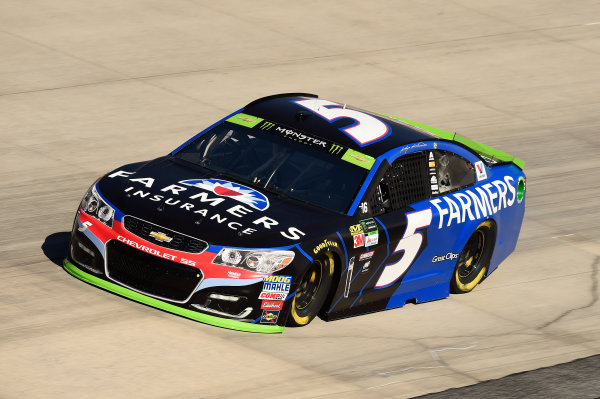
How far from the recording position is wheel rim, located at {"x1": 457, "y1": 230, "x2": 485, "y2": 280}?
1038cm

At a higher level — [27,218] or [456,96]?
[456,96]

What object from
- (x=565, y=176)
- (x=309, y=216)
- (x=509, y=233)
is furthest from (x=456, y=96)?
(x=309, y=216)

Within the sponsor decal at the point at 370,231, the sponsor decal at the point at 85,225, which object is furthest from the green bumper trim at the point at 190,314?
the sponsor decal at the point at 370,231

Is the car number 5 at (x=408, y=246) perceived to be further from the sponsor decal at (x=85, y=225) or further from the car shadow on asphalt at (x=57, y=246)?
the car shadow on asphalt at (x=57, y=246)

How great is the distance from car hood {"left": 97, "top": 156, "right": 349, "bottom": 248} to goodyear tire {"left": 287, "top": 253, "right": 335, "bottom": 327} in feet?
0.84

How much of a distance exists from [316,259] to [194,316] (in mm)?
955

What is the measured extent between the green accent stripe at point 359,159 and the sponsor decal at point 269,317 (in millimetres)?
1506

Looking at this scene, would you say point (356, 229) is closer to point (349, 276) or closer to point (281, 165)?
point (349, 276)

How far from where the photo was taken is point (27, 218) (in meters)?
11.0

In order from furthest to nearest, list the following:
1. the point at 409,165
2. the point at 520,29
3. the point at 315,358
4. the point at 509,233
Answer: the point at 520,29 → the point at 509,233 → the point at 409,165 → the point at 315,358

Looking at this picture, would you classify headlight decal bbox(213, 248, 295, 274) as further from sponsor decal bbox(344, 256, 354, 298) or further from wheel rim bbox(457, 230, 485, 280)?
wheel rim bbox(457, 230, 485, 280)

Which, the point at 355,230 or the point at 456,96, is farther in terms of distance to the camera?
the point at 456,96

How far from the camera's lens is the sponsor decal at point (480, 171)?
413 inches

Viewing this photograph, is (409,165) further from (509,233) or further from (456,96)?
(456,96)
